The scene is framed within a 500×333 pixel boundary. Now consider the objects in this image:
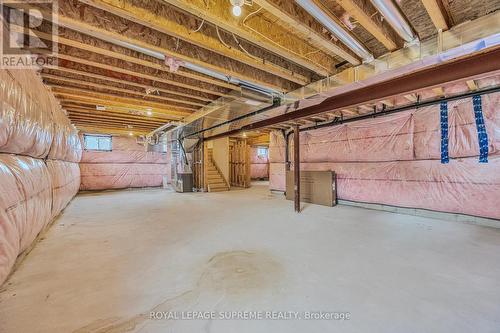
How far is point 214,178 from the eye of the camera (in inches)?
308

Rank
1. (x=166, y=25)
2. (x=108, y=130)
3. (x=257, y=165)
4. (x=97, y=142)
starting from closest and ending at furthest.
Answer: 1. (x=166, y=25)
2. (x=108, y=130)
3. (x=97, y=142)
4. (x=257, y=165)

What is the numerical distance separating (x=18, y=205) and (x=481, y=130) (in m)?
5.76

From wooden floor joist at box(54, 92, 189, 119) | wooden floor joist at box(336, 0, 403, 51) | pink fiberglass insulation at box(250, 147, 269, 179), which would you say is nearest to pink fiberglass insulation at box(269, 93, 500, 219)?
wooden floor joist at box(336, 0, 403, 51)

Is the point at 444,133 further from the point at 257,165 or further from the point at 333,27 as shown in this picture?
the point at 257,165

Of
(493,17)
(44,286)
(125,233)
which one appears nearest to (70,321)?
(44,286)

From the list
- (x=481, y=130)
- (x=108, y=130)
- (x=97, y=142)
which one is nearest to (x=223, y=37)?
(x=481, y=130)

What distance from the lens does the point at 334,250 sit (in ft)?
7.36

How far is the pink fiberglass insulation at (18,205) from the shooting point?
5.05ft

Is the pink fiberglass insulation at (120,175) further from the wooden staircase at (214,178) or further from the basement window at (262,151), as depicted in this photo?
the basement window at (262,151)

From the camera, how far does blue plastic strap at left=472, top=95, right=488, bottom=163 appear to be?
3.11 metres

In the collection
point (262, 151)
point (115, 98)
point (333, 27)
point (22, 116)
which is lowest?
point (22, 116)

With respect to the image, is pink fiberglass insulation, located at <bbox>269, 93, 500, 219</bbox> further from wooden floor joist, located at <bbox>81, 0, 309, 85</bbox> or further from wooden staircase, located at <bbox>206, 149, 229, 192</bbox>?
wooden staircase, located at <bbox>206, 149, 229, 192</bbox>

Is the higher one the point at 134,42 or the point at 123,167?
the point at 134,42

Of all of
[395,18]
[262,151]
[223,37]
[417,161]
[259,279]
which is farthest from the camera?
[262,151]
